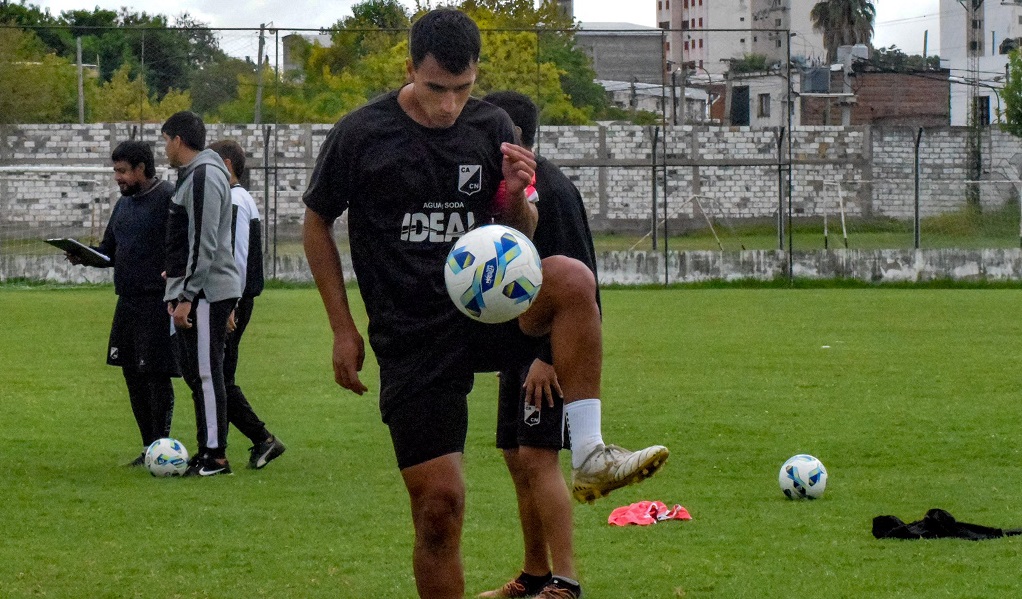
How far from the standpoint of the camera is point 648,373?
42.7 feet

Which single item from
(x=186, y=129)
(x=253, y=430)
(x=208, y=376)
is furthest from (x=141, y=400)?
(x=186, y=129)

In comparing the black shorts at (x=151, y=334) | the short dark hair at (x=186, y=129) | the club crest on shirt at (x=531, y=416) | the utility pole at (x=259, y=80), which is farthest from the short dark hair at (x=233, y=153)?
the utility pole at (x=259, y=80)

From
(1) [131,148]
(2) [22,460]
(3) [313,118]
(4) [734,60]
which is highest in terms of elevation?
(4) [734,60]

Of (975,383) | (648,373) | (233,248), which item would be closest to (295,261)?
(648,373)

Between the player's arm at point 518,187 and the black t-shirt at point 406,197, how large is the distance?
7cm

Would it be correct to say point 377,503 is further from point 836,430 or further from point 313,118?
point 313,118

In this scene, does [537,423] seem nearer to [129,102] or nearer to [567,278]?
[567,278]

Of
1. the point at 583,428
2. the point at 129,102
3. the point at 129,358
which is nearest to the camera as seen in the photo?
the point at 583,428

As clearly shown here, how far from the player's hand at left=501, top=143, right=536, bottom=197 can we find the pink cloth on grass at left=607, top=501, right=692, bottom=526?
2746 millimetres

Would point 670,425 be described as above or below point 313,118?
below

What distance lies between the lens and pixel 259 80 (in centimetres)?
2806

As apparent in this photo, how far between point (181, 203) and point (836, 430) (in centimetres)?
463

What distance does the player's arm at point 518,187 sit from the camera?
4062mm

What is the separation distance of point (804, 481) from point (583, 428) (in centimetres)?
264
